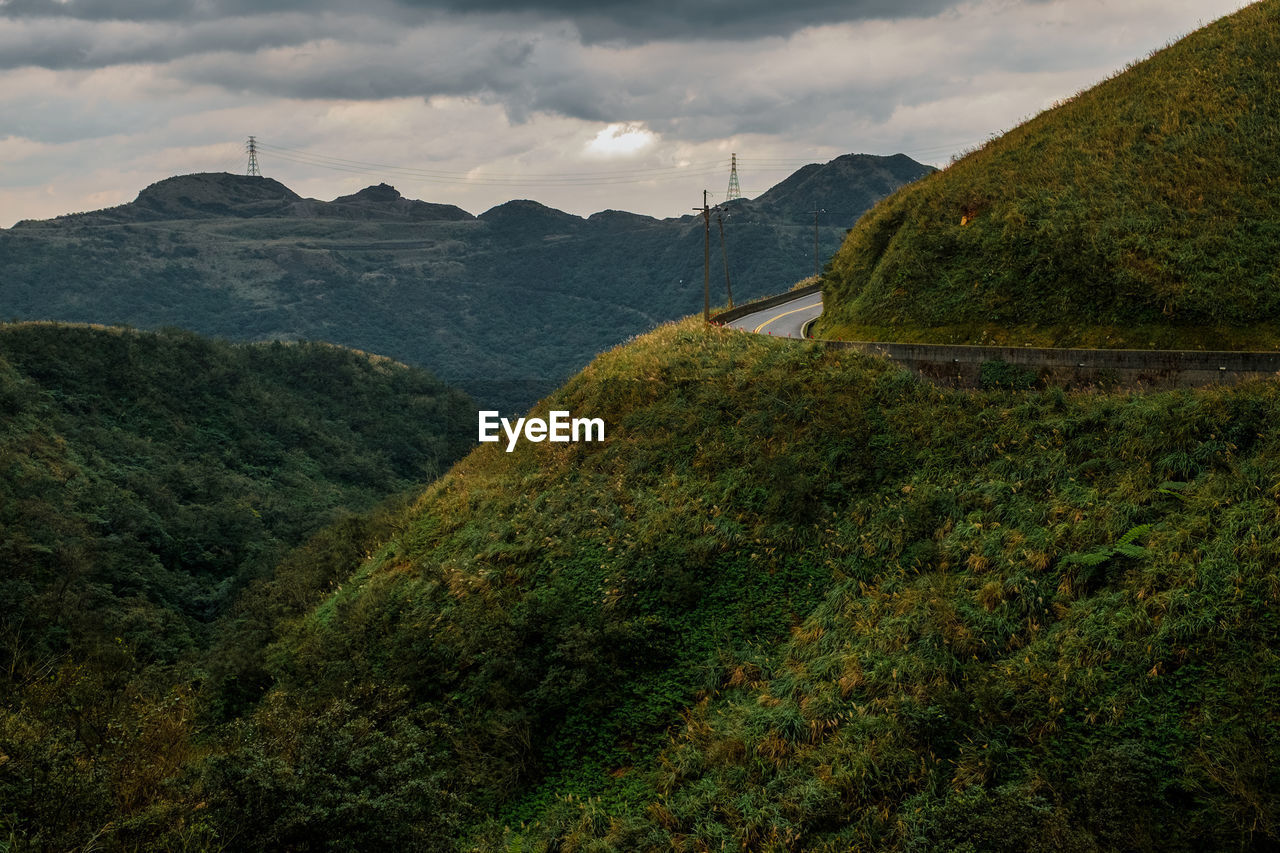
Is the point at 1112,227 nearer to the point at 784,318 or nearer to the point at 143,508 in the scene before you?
the point at 784,318

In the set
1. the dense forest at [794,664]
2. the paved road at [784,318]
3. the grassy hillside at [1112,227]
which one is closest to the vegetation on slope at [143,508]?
the dense forest at [794,664]

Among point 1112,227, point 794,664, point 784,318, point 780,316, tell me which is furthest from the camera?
point 780,316

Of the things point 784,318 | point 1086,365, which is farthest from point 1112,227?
point 784,318

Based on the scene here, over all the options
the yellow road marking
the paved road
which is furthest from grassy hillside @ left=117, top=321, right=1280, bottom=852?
the yellow road marking

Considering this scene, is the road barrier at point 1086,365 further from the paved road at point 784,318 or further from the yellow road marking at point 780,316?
the yellow road marking at point 780,316

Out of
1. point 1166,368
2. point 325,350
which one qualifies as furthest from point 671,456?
point 325,350

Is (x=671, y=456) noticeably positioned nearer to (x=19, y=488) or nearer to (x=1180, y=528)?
(x=1180, y=528)
